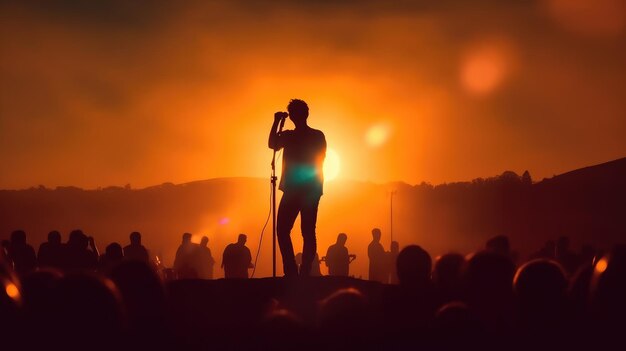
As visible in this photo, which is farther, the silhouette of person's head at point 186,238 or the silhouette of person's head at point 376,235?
the silhouette of person's head at point 376,235

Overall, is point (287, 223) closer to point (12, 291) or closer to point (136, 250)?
point (136, 250)

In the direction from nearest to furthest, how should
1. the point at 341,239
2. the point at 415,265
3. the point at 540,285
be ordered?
1. the point at 540,285
2. the point at 415,265
3. the point at 341,239

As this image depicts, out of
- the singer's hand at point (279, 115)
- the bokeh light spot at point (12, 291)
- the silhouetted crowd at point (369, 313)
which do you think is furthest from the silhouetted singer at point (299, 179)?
the bokeh light spot at point (12, 291)

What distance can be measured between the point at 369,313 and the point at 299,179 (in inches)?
247

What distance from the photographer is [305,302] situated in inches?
362

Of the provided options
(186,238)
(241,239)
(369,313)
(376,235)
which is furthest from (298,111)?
(376,235)

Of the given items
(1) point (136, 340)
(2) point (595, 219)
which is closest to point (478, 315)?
(1) point (136, 340)

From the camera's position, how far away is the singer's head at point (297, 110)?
12125mm

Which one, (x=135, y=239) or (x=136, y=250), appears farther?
(x=135, y=239)

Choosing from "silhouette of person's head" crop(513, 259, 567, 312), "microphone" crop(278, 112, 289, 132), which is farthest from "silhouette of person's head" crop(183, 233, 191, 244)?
"silhouette of person's head" crop(513, 259, 567, 312)

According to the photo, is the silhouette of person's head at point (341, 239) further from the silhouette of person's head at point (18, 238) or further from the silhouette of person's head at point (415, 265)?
the silhouette of person's head at point (415, 265)

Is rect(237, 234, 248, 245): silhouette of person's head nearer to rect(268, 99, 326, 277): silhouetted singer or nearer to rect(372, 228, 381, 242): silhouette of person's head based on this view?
rect(372, 228, 381, 242): silhouette of person's head

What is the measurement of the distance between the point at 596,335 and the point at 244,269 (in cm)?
1309

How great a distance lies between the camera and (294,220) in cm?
1215
